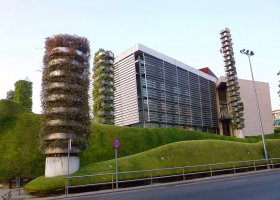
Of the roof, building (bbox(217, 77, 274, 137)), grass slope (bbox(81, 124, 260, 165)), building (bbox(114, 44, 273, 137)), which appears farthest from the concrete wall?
grass slope (bbox(81, 124, 260, 165))

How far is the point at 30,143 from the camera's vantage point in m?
25.4

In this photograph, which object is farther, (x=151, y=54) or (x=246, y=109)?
(x=246, y=109)

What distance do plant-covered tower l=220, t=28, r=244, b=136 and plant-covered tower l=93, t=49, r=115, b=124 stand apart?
1328 inches

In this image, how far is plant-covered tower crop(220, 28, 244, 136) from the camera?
67.6 m

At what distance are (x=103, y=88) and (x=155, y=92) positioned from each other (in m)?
11.8

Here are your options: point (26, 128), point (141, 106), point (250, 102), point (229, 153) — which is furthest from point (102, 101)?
point (250, 102)

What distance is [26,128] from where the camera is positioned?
2608 cm

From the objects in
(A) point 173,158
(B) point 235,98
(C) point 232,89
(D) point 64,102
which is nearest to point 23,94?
(D) point 64,102

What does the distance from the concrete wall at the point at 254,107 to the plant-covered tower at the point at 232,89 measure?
5.52 metres

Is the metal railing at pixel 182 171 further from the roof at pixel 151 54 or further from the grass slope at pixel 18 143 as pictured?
the roof at pixel 151 54

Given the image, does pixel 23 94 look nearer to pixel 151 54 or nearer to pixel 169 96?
pixel 151 54

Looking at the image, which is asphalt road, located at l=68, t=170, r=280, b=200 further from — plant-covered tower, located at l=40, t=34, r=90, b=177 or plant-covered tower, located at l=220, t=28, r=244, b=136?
plant-covered tower, located at l=220, t=28, r=244, b=136

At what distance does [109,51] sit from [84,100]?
2827cm

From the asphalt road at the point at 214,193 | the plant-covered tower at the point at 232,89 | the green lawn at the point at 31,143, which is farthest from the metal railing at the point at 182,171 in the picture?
the plant-covered tower at the point at 232,89
